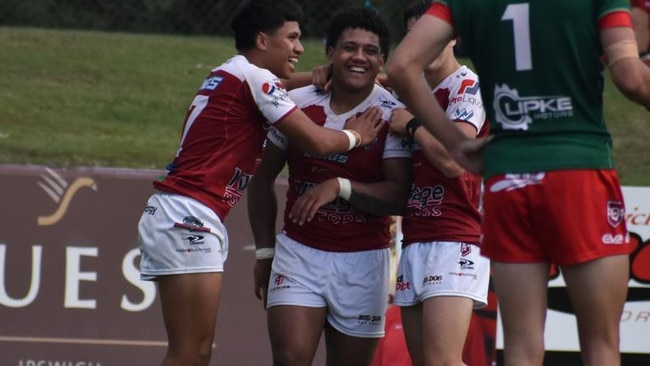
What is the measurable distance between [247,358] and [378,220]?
217 cm

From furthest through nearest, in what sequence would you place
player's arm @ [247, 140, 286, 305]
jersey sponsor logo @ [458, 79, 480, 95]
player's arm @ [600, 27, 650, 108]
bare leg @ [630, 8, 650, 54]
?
player's arm @ [247, 140, 286, 305] < jersey sponsor logo @ [458, 79, 480, 95] < bare leg @ [630, 8, 650, 54] < player's arm @ [600, 27, 650, 108]

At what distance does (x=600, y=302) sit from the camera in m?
3.83

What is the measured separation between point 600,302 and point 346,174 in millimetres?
1854

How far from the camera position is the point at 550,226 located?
3.87 metres

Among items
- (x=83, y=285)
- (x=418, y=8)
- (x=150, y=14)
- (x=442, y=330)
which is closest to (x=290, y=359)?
(x=442, y=330)

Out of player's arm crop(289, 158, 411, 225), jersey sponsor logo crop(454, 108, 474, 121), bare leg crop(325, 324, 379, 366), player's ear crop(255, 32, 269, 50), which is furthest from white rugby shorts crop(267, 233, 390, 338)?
player's ear crop(255, 32, 269, 50)

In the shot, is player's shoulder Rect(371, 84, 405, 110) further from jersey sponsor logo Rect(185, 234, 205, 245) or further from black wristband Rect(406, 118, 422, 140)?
jersey sponsor logo Rect(185, 234, 205, 245)

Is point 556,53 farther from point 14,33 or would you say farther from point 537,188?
point 14,33

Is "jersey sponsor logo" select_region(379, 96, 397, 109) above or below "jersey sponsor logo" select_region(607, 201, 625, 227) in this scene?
above

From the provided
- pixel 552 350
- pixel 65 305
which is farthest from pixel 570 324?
pixel 65 305

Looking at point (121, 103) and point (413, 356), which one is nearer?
point (413, 356)

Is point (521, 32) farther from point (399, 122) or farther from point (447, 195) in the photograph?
point (447, 195)

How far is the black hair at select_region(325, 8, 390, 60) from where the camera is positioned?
17.9ft

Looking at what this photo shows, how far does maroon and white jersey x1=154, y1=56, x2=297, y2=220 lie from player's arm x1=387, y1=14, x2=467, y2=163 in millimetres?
1258
